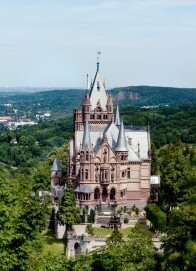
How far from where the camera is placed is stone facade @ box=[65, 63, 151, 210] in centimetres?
9050

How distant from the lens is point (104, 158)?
91.0 m

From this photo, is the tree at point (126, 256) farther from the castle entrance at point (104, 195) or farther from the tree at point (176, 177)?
the castle entrance at point (104, 195)

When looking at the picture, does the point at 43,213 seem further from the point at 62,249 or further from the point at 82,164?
the point at 82,164

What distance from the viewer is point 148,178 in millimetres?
96312

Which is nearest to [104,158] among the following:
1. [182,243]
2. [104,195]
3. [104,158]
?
[104,158]

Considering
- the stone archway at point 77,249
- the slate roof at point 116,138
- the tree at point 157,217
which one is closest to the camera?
the stone archway at point 77,249

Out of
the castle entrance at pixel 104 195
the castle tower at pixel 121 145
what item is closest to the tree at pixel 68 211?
the castle entrance at pixel 104 195

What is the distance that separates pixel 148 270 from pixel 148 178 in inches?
1588

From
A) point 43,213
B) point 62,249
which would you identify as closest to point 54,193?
point 62,249

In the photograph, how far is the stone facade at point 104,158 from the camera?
90500 millimetres

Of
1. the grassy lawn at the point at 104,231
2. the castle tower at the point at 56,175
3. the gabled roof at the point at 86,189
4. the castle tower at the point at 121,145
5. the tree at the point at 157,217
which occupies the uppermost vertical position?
the castle tower at the point at 121,145

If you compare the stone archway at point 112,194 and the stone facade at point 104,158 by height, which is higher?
the stone facade at point 104,158

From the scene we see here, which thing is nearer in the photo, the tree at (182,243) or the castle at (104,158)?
→ the tree at (182,243)
